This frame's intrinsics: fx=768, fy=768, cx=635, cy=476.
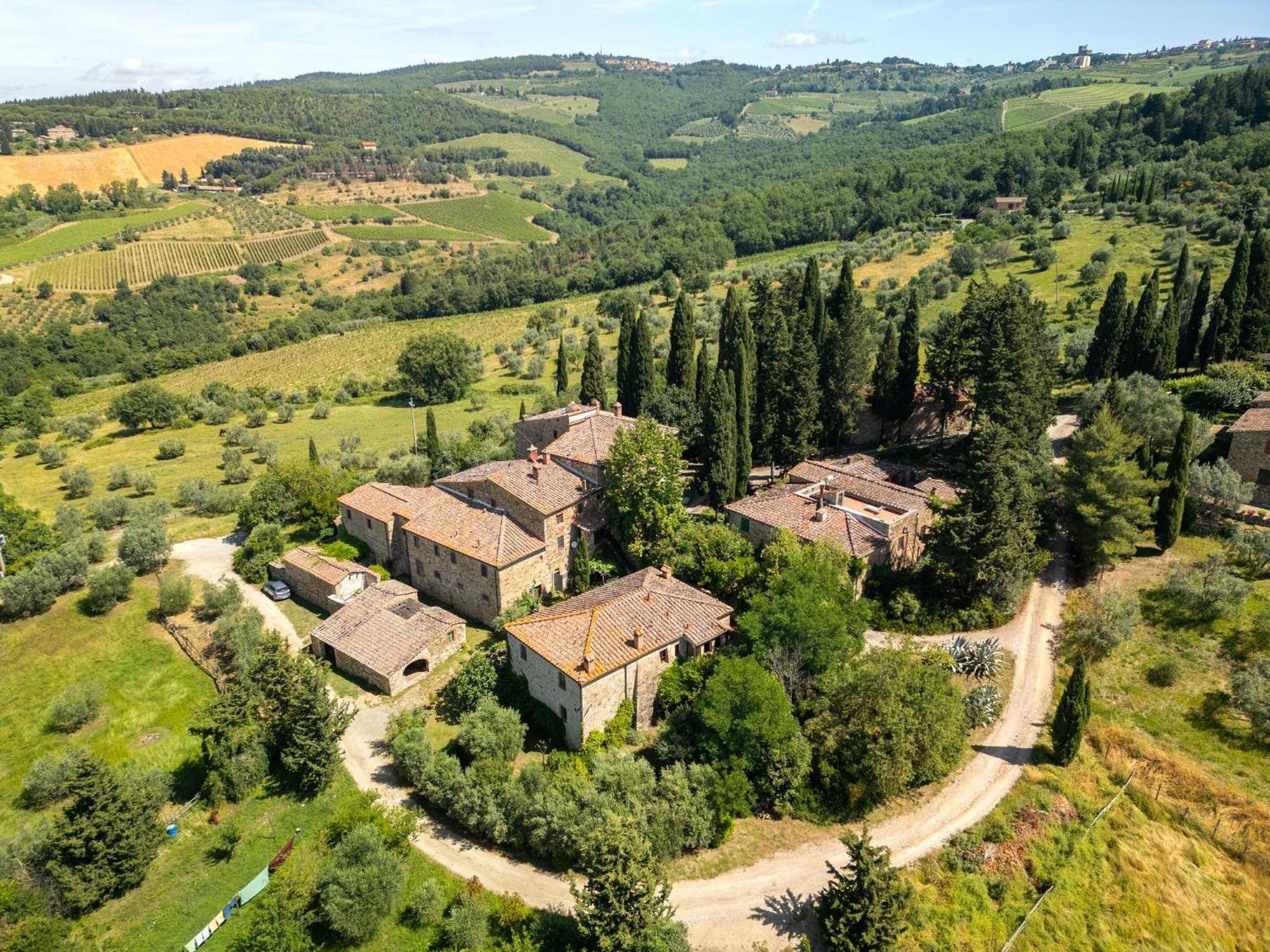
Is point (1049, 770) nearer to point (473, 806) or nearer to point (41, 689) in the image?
point (473, 806)

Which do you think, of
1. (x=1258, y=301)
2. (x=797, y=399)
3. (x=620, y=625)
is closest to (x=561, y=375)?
(x=797, y=399)

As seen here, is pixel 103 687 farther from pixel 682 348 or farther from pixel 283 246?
pixel 283 246

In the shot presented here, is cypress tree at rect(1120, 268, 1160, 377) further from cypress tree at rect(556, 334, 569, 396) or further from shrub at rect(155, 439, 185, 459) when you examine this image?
shrub at rect(155, 439, 185, 459)

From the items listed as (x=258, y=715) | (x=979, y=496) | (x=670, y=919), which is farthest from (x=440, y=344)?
(x=670, y=919)

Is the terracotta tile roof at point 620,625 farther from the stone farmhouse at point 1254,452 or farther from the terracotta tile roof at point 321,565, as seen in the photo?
the stone farmhouse at point 1254,452

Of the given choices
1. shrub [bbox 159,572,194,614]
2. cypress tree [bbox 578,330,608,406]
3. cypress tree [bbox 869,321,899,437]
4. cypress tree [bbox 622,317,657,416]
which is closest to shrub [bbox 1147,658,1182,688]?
cypress tree [bbox 869,321,899,437]

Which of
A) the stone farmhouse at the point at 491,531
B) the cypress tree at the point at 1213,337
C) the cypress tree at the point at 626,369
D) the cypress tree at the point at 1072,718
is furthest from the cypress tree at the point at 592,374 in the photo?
the cypress tree at the point at 1213,337
